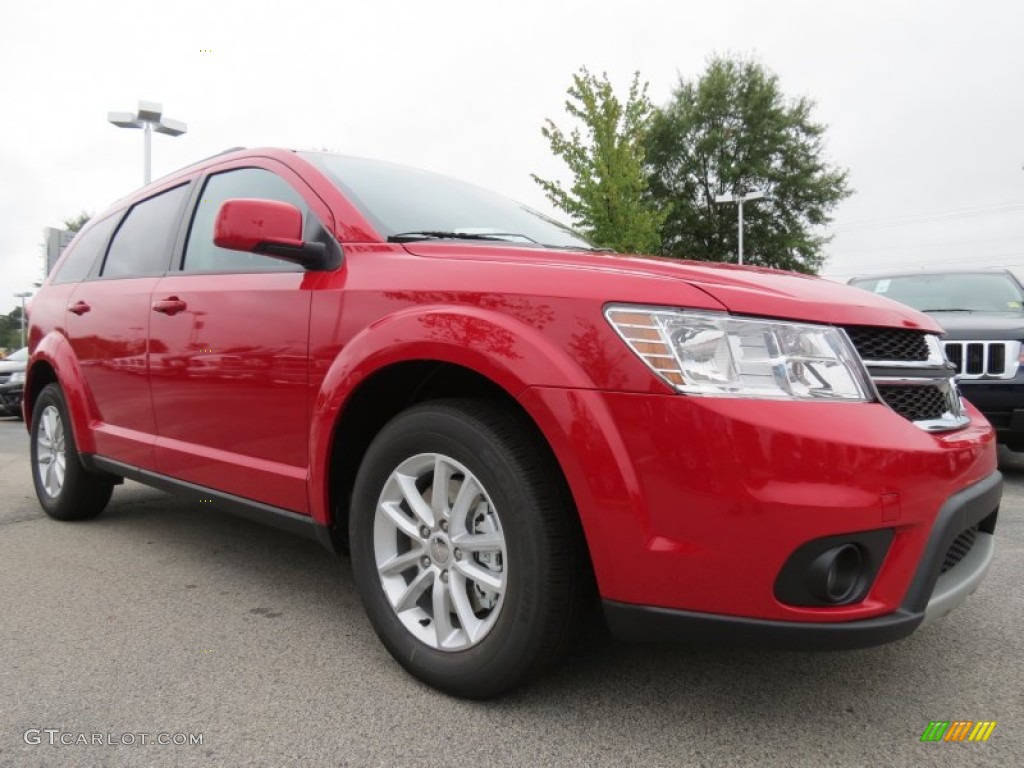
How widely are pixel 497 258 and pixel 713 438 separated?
0.81 metres

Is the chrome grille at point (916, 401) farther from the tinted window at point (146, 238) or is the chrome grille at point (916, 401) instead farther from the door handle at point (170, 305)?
the tinted window at point (146, 238)

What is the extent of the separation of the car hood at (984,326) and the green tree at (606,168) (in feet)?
26.9

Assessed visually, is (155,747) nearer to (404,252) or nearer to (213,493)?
(213,493)

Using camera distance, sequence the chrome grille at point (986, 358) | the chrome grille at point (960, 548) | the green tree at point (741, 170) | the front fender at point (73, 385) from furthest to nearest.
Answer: the green tree at point (741, 170) < the chrome grille at point (986, 358) < the front fender at point (73, 385) < the chrome grille at point (960, 548)

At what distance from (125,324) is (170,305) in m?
0.47

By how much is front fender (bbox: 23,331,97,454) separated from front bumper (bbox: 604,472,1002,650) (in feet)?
9.88

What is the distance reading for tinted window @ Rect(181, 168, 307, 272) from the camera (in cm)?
278

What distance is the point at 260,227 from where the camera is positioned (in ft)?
7.62

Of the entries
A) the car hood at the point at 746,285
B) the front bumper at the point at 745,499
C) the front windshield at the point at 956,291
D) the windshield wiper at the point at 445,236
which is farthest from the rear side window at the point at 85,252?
the front windshield at the point at 956,291

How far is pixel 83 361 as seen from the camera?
3.76 meters

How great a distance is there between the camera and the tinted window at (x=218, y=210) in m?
2.78

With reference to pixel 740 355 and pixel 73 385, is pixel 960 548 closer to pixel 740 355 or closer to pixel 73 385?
pixel 740 355

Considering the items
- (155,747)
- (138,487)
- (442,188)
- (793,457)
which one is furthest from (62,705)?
(138,487)

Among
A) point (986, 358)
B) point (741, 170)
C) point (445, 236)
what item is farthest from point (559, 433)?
point (741, 170)
